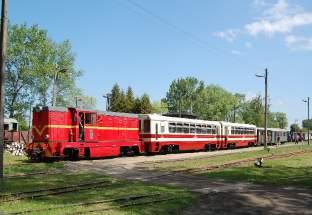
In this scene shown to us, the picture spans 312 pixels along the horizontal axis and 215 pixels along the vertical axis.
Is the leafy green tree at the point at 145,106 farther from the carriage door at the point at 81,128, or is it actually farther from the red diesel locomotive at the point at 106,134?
the carriage door at the point at 81,128

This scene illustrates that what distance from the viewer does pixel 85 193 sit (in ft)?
52.4

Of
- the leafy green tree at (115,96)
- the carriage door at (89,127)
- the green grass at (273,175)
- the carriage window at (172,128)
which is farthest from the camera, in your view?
the leafy green tree at (115,96)

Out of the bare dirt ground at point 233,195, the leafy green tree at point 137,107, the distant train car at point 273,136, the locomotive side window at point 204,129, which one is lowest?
the bare dirt ground at point 233,195

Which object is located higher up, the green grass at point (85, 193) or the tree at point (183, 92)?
the tree at point (183, 92)

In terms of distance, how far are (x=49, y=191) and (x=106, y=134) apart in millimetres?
16237

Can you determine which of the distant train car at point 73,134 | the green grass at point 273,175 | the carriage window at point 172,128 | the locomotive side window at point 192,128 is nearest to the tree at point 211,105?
the locomotive side window at point 192,128

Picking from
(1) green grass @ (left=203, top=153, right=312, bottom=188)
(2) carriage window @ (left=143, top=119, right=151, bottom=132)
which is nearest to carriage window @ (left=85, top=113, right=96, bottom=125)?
(2) carriage window @ (left=143, top=119, right=151, bottom=132)

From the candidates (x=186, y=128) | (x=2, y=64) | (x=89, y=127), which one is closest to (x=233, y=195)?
(x=2, y=64)

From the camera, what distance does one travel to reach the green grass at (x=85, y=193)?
42.9ft

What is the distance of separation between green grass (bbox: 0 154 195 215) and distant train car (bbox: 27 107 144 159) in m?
4.83

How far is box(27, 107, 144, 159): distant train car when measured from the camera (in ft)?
92.7

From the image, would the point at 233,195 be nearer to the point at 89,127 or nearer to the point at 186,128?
the point at 89,127

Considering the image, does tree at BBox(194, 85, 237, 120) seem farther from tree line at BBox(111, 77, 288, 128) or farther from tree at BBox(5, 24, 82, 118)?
tree at BBox(5, 24, 82, 118)

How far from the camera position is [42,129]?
2858 cm
